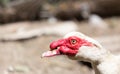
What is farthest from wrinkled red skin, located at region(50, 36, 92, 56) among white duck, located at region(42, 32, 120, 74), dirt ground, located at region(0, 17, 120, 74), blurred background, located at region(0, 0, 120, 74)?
blurred background, located at region(0, 0, 120, 74)

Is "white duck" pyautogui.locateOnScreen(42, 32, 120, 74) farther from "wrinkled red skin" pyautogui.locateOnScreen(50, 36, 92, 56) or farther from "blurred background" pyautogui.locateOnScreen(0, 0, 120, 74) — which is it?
"blurred background" pyautogui.locateOnScreen(0, 0, 120, 74)

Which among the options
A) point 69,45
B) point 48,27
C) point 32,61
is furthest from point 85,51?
point 48,27

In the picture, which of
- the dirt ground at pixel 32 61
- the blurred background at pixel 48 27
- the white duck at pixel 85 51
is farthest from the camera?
the blurred background at pixel 48 27

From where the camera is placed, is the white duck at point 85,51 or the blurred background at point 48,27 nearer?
the white duck at point 85,51

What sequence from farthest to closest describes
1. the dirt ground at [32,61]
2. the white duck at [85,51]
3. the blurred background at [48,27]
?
the blurred background at [48,27], the dirt ground at [32,61], the white duck at [85,51]

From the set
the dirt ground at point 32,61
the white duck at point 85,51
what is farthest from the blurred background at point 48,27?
the white duck at point 85,51

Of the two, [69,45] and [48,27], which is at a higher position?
[48,27]

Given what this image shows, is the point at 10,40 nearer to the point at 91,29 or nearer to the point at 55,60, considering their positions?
the point at 55,60

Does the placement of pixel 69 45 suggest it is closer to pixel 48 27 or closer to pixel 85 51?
pixel 85 51

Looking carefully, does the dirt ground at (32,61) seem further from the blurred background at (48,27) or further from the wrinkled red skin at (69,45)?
the wrinkled red skin at (69,45)
